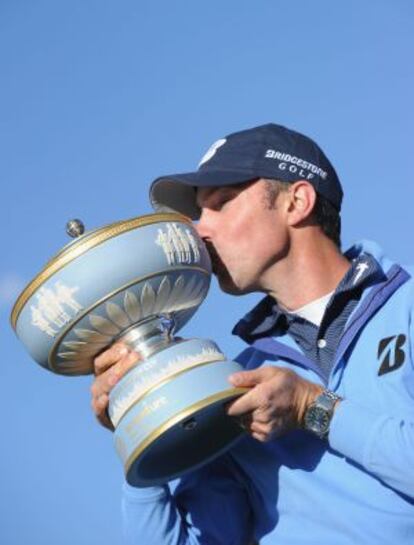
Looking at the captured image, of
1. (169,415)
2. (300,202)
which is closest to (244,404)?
(169,415)

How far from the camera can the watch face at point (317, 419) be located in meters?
2.78

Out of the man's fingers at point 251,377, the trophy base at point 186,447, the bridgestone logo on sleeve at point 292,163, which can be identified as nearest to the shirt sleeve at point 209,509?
the trophy base at point 186,447

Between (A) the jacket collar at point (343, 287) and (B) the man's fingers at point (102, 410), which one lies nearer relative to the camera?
(B) the man's fingers at point (102, 410)

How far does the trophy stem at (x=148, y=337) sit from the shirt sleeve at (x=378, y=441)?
2.16 feet

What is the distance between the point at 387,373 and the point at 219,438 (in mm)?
686

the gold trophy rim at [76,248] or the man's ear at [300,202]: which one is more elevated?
the gold trophy rim at [76,248]

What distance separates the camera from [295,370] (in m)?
3.39

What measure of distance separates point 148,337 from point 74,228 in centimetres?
46

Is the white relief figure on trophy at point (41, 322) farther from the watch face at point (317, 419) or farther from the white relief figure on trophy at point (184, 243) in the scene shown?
the watch face at point (317, 419)

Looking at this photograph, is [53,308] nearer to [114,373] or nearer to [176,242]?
[114,373]

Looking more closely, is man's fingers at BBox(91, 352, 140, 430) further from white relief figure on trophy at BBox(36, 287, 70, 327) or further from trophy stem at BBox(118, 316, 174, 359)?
white relief figure on trophy at BBox(36, 287, 70, 327)

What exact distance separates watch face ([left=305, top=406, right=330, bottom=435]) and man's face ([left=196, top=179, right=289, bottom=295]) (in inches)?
34.0

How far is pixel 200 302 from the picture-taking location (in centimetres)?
322

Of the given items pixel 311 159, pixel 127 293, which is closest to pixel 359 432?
pixel 127 293
